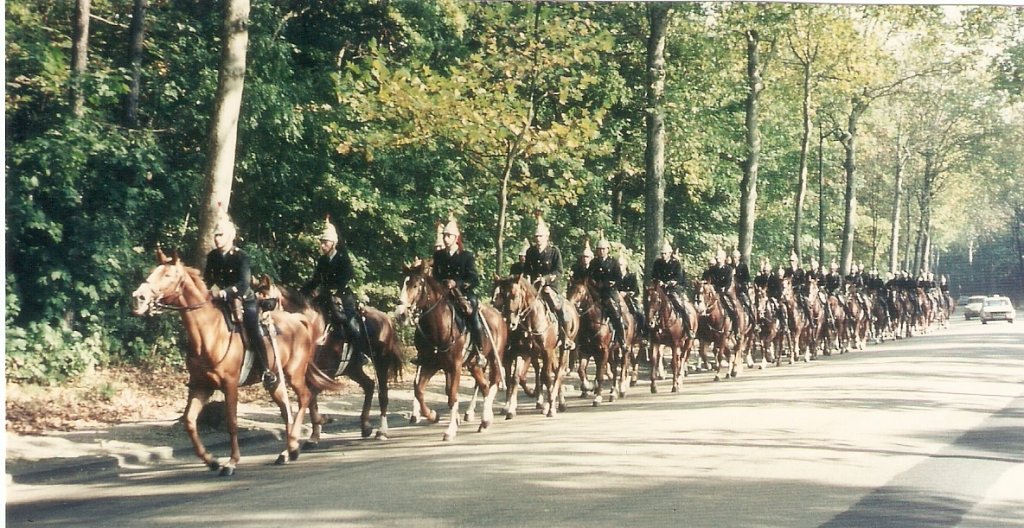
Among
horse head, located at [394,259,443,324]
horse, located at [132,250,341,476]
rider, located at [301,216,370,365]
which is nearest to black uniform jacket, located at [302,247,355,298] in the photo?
rider, located at [301,216,370,365]

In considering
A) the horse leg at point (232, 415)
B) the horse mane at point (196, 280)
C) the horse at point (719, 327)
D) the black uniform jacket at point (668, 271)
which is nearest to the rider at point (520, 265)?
the black uniform jacket at point (668, 271)

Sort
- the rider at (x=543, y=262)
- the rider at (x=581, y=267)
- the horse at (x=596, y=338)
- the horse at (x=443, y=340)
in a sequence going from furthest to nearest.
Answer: the horse at (x=596, y=338), the rider at (x=581, y=267), the rider at (x=543, y=262), the horse at (x=443, y=340)

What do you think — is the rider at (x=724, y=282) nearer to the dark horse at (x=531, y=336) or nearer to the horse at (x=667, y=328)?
the horse at (x=667, y=328)

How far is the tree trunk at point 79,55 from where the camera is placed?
988 cm

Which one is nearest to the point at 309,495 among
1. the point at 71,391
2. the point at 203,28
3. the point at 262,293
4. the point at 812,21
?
the point at 262,293

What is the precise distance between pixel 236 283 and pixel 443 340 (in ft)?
9.16

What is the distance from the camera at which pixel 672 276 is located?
52.8 ft

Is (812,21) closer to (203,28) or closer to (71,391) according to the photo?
(203,28)

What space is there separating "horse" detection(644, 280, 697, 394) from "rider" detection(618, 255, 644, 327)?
193mm

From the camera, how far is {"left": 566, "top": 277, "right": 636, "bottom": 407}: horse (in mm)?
14859

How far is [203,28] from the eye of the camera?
1102cm

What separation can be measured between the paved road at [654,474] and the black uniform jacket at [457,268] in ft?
5.46

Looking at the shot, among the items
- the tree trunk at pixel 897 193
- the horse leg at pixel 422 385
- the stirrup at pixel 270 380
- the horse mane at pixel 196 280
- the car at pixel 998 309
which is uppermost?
the tree trunk at pixel 897 193

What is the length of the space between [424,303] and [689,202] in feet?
13.1
